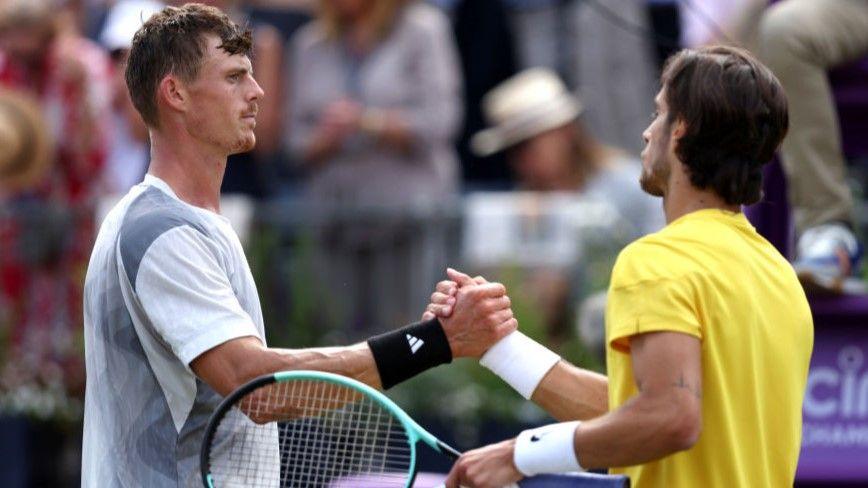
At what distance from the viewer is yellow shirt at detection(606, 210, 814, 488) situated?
3.44 meters

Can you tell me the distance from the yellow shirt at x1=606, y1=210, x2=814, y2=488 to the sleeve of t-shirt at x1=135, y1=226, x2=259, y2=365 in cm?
85

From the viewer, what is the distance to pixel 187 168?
407cm

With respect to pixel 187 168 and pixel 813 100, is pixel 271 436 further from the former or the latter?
pixel 813 100

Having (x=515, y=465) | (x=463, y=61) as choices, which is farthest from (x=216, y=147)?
(x=463, y=61)

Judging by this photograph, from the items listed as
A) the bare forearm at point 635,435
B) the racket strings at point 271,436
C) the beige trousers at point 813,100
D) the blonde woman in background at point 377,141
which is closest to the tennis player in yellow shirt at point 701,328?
the bare forearm at point 635,435

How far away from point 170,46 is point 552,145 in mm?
4968

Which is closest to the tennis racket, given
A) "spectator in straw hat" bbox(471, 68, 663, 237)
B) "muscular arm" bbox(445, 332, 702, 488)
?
"muscular arm" bbox(445, 332, 702, 488)

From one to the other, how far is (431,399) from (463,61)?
84.8 inches

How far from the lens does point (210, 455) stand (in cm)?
377

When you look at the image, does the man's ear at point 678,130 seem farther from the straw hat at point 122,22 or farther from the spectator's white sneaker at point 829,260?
the straw hat at point 122,22

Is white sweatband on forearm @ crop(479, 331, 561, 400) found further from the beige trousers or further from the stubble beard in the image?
the beige trousers

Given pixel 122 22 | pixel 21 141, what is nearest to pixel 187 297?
pixel 21 141

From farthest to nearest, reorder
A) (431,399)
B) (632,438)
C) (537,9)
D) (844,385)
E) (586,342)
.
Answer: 1. (537,9)
2. (431,399)
3. (586,342)
4. (844,385)
5. (632,438)

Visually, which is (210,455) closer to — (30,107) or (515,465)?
(515,465)
